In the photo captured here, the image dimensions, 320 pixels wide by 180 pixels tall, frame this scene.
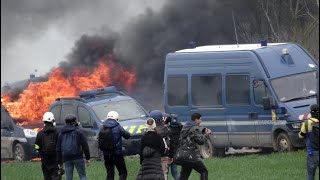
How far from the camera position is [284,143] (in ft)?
76.6

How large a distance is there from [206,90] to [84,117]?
338cm

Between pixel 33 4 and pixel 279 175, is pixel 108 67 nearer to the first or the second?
pixel 33 4

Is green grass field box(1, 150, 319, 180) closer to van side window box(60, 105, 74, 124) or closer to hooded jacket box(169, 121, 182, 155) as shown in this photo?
hooded jacket box(169, 121, 182, 155)

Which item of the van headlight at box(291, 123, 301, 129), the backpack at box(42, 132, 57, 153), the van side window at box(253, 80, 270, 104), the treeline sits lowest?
the backpack at box(42, 132, 57, 153)

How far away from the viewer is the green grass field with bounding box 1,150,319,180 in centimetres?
1958

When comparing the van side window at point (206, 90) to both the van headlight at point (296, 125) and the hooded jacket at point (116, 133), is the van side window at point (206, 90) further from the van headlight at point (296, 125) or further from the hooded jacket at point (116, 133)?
the hooded jacket at point (116, 133)

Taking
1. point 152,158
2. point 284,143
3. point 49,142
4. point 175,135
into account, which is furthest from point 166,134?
point 284,143

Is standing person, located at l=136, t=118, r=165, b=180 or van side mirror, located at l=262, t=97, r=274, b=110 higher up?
van side mirror, located at l=262, t=97, r=274, b=110

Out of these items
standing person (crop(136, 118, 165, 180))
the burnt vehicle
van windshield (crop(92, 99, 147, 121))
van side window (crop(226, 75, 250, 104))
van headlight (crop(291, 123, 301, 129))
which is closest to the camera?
standing person (crop(136, 118, 165, 180))

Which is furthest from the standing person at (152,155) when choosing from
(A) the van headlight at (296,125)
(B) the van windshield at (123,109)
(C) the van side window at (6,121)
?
(C) the van side window at (6,121)

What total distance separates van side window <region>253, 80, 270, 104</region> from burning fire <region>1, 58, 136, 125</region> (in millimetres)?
8107

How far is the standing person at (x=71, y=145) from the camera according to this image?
704 inches

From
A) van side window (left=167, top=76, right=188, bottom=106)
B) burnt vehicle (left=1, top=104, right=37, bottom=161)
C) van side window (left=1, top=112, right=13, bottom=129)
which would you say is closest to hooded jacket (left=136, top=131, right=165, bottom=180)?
van side window (left=167, top=76, right=188, bottom=106)

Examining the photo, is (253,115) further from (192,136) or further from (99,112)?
(192,136)
